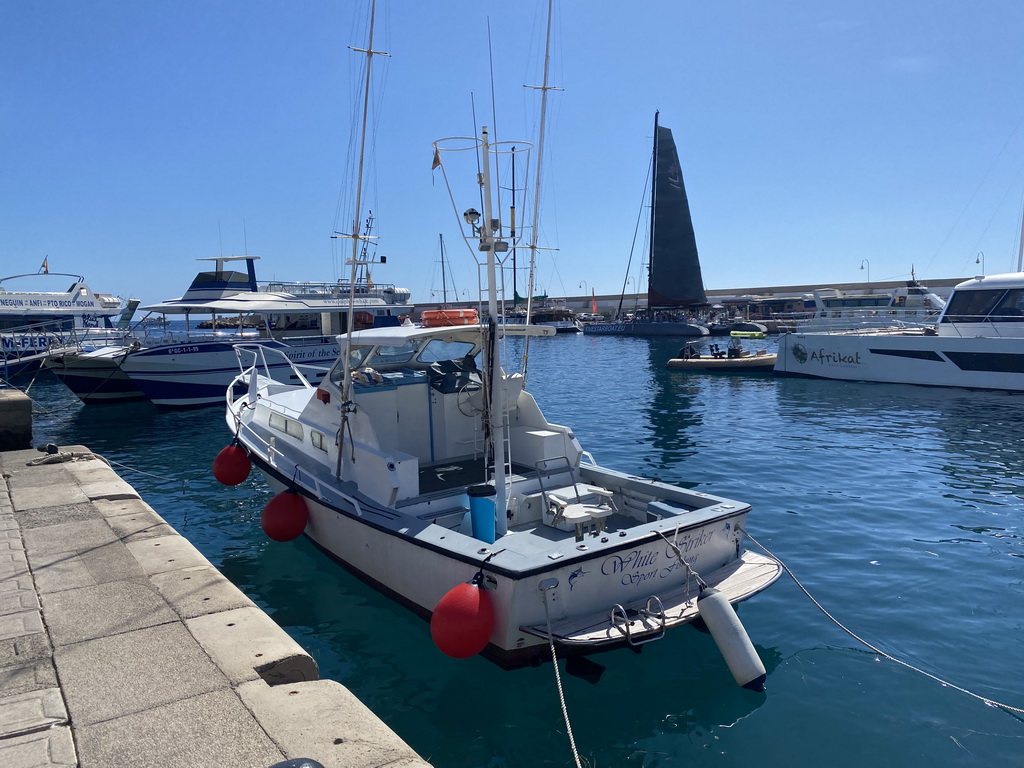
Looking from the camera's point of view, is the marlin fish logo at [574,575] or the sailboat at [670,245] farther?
the sailboat at [670,245]

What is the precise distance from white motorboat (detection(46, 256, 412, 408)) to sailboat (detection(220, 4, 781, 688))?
12.0 metres

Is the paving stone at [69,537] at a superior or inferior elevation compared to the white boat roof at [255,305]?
inferior

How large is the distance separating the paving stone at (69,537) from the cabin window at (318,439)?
2401mm

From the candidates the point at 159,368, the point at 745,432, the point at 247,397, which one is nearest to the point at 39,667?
the point at 247,397

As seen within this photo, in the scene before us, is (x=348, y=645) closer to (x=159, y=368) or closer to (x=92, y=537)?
(x=92, y=537)

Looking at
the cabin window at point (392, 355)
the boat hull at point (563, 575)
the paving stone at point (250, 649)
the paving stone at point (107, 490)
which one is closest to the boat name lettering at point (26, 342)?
the paving stone at point (107, 490)

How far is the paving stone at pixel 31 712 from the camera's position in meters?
3.57

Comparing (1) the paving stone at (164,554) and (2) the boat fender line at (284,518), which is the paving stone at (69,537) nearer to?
(1) the paving stone at (164,554)

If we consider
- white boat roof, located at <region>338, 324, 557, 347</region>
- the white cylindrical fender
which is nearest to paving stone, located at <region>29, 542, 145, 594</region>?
white boat roof, located at <region>338, 324, 557, 347</region>

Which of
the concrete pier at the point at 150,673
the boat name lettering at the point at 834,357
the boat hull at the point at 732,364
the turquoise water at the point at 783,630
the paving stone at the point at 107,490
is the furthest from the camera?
the boat hull at the point at 732,364

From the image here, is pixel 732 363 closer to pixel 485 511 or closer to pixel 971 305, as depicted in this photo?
pixel 971 305

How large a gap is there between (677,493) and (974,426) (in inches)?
546

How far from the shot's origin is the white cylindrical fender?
5.04 meters

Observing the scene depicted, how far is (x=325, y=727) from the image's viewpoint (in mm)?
3611
